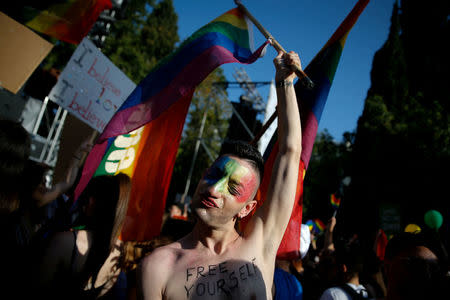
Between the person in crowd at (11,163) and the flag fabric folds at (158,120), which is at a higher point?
the flag fabric folds at (158,120)

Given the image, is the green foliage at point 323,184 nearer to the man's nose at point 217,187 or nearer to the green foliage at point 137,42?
the green foliage at point 137,42

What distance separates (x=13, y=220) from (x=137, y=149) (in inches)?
58.2

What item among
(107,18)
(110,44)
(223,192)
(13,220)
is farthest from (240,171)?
(110,44)

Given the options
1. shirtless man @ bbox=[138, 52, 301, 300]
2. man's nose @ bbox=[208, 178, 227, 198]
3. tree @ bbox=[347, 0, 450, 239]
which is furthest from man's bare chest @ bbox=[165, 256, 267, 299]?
tree @ bbox=[347, 0, 450, 239]

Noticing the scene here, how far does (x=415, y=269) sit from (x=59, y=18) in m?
4.27

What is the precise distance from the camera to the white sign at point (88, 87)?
4.03 meters

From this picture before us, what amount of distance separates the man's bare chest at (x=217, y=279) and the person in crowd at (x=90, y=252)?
67 centimetres

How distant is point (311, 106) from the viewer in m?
2.37

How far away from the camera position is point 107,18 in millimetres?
5789

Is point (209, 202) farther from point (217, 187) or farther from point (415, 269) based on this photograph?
point (415, 269)

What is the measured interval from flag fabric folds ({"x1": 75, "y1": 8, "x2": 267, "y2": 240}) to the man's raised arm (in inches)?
41.9

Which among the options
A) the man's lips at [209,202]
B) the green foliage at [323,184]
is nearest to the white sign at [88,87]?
the man's lips at [209,202]

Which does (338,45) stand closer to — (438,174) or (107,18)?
(107,18)

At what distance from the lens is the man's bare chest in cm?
140
